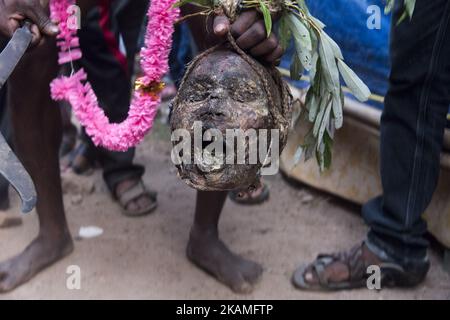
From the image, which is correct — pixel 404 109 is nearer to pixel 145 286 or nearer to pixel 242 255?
pixel 242 255

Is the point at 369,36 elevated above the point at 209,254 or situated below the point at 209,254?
above

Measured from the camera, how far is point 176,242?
2.59 meters

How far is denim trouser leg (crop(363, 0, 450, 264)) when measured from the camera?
2006 millimetres

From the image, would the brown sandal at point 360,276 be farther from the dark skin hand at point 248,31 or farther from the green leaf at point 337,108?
the dark skin hand at point 248,31

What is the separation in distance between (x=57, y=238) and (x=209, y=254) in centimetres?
62

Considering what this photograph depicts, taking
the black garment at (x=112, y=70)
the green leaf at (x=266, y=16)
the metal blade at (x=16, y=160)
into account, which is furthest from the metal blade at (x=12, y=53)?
the black garment at (x=112, y=70)

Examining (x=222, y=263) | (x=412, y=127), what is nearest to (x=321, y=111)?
(x=412, y=127)

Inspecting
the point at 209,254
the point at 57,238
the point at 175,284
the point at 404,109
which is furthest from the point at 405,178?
the point at 57,238

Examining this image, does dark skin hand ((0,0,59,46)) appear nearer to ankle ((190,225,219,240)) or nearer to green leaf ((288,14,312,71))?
green leaf ((288,14,312,71))

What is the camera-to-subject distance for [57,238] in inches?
94.2

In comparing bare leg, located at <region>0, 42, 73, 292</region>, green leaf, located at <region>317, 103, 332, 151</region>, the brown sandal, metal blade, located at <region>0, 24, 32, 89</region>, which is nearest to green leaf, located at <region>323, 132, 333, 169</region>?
green leaf, located at <region>317, 103, 332, 151</region>

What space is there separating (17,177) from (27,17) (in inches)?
17.1

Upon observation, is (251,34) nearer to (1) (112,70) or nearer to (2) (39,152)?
(2) (39,152)

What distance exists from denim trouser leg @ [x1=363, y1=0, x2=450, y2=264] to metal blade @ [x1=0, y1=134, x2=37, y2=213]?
1342 mm
